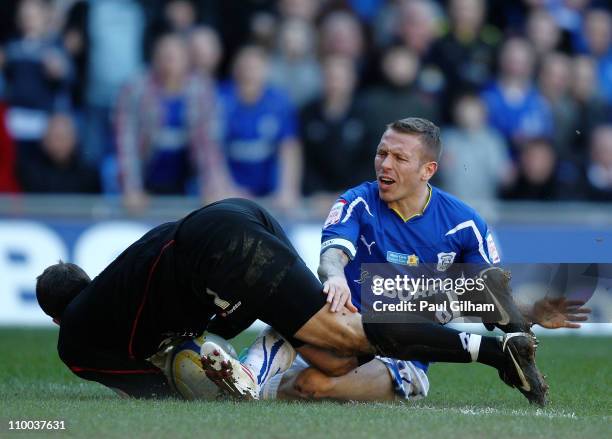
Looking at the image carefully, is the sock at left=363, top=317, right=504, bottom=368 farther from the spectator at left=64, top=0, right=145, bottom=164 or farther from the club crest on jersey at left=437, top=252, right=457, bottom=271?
the spectator at left=64, top=0, right=145, bottom=164

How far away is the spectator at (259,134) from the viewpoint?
13.5 m

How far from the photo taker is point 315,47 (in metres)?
14.2

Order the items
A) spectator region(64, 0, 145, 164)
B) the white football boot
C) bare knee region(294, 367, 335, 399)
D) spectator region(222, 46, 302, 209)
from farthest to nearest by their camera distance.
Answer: spectator region(64, 0, 145, 164) < spectator region(222, 46, 302, 209) < bare knee region(294, 367, 335, 399) < the white football boot

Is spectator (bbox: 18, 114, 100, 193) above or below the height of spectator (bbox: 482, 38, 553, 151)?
below

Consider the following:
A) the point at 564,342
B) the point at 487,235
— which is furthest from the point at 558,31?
the point at 487,235

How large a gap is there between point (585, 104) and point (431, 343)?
29.1 ft

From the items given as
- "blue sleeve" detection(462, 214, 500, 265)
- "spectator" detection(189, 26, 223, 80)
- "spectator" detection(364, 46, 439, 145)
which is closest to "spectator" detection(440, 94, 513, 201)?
"spectator" detection(364, 46, 439, 145)

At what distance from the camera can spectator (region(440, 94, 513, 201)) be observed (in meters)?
13.9

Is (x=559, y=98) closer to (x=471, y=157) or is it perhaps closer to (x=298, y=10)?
(x=471, y=157)

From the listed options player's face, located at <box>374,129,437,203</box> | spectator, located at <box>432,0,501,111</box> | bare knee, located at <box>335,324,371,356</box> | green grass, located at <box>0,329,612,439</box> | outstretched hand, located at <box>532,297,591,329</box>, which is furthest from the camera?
spectator, located at <box>432,0,501,111</box>

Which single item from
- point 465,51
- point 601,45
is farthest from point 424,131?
point 601,45

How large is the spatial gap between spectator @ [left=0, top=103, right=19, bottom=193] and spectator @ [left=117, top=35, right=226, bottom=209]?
1.12 metres

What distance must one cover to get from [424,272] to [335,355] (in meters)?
0.81

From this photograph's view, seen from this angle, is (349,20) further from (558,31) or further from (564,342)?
(564,342)
